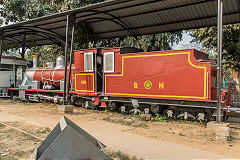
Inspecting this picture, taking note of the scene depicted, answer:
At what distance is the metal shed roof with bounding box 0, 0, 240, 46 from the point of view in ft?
31.4

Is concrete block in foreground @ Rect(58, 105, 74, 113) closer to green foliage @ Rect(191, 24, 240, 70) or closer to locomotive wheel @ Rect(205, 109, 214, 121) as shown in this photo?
locomotive wheel @ Rect(205, 109, 214, 121)

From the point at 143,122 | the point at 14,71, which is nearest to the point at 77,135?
the point at 143,122

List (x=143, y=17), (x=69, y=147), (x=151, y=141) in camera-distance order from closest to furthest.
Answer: (x=69, y=147) → (x=151, y=141) → (x=143, y=17)

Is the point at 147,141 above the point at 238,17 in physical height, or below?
below

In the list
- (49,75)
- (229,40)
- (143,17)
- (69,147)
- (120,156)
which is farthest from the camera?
(229,40)

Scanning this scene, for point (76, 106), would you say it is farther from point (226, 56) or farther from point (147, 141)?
point (226, 56)

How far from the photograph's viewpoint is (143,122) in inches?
317

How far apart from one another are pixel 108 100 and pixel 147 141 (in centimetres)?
442

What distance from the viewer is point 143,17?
11.8 meters

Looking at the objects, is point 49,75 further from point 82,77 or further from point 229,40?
point 229,40

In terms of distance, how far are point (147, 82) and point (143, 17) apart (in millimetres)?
4587

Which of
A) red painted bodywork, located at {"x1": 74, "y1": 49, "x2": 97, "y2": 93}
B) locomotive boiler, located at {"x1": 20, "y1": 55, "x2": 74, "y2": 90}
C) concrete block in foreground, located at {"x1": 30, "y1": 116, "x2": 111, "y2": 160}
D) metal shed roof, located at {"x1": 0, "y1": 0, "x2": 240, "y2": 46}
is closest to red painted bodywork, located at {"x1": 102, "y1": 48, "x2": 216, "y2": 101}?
red painted bodywork, located at {"x1": 74, "y1": 49, "x2": 97, "y2": 93}

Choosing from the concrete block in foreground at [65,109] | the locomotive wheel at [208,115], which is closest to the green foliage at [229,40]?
the locomotive wheel at [208,115]

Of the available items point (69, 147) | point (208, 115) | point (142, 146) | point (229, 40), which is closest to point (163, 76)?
point (208, 115)
